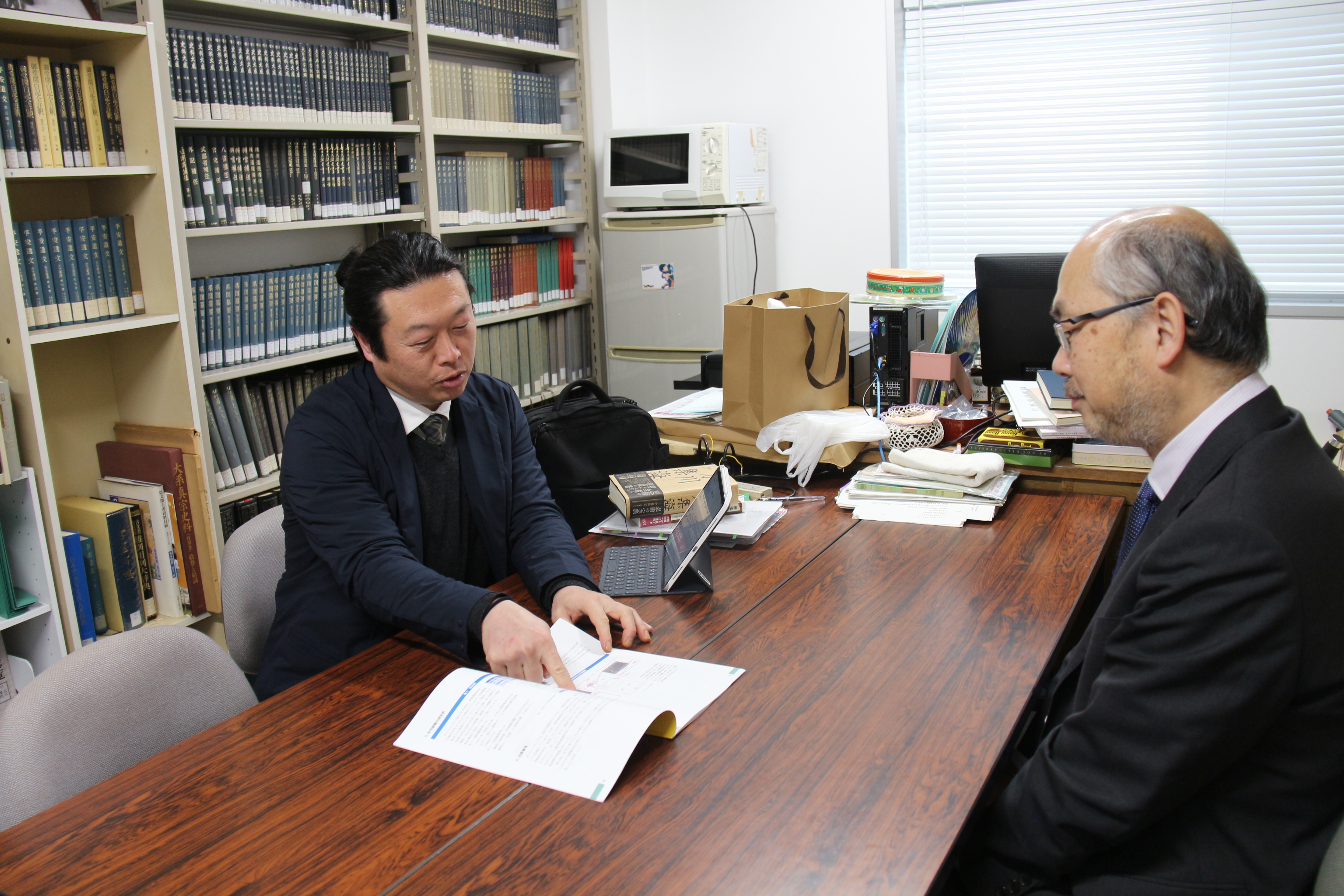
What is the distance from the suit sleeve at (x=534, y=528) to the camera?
1.75 metres

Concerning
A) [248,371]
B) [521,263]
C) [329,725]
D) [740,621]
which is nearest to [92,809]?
[329,725]

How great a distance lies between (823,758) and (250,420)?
240cm

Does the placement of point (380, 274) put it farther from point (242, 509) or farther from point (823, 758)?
point (242, 509)

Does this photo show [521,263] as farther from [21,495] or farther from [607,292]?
[21,495]

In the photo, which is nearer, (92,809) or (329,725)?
(92,809)

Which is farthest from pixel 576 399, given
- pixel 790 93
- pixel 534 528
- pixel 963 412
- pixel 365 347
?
pixel 790 93

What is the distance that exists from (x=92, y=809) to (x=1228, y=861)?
1311mm

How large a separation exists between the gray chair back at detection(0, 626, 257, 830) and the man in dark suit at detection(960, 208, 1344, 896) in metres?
1.11

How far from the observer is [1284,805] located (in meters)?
1.07

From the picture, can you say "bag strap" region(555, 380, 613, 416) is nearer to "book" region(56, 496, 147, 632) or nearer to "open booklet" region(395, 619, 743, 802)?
"open booklet" region(395, 619, 743, 802)

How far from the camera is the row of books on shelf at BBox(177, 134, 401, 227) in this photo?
2.84 metres

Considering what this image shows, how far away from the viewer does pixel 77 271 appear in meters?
2.54

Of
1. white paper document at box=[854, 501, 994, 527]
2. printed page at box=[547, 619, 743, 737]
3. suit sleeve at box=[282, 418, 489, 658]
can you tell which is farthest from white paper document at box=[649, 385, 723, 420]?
printed page at box=[547, 619, 743, 737]

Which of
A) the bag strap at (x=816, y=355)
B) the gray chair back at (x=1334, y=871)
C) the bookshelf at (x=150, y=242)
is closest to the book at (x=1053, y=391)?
the bag strap at (x=816, y=355)
